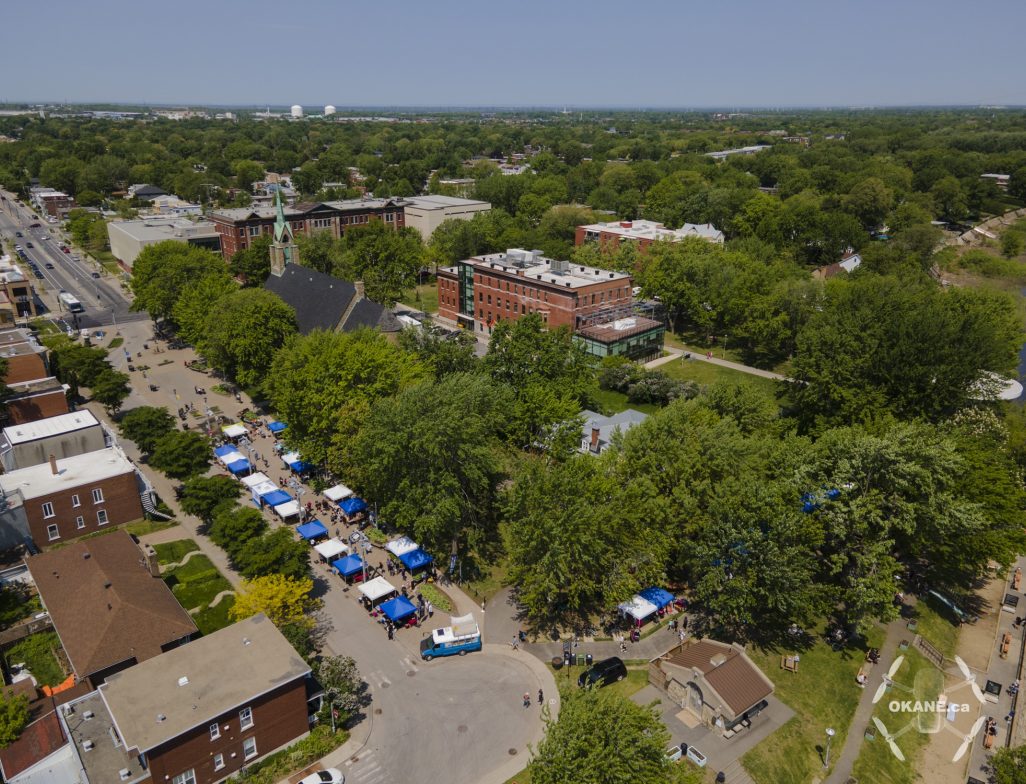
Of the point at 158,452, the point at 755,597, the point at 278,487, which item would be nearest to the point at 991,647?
the point at 755,597

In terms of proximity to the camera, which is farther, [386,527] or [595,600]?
[386,527]

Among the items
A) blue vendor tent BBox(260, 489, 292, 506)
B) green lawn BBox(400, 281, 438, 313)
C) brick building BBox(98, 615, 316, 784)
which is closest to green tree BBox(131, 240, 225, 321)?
green lawn BBox(400, 281, 438, 313)

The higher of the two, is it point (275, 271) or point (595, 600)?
point (275, 271)

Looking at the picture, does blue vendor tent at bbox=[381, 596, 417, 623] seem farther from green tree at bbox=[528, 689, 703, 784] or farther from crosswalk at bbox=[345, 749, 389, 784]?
green tree at bbox=[528, 689, 703, 784]

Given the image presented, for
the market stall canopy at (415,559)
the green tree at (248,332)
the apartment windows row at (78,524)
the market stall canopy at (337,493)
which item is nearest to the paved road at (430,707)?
the market stall canopy at (415,559)

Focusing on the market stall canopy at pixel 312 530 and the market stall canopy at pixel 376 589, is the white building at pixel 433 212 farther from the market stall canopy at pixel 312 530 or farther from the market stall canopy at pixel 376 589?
the market stall canopy at pixel 376 589

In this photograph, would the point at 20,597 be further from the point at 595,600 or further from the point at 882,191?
the point at 882,191
